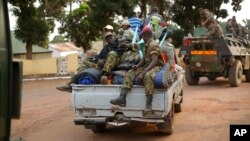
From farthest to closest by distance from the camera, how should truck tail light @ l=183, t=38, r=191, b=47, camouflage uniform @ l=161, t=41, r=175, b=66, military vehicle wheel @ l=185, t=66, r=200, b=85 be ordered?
military vehicle wheel @ l=185, t=66, r=200, b=85
truck tail light @ l=183, t=38, r=191, b=47
camouflage uniform @ l=161, t=41, r=175, b=66

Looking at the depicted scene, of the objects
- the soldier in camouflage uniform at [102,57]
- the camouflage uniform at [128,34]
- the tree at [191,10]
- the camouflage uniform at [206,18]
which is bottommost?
the soldier in camouflage uniform at [102,57]

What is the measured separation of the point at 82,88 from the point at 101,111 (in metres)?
0.47

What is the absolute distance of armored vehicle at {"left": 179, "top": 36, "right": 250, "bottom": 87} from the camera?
1446 cm

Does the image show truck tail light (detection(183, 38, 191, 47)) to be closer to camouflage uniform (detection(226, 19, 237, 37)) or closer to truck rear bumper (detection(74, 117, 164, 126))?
camouflage uniform (detection(226, 19, 237, 37))

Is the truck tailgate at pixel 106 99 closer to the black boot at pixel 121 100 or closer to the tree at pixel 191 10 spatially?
the black boot at pixel 121 100

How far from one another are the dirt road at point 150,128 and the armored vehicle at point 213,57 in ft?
4.53

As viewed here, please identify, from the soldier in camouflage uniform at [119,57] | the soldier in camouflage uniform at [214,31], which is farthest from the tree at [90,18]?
the soldier in camouflage uniform at [119,57]

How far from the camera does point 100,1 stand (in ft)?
74.4

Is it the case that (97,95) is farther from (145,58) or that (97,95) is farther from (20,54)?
(20,54)

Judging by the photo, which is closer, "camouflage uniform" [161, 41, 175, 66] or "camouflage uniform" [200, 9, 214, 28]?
"camouflage uniform" [161, 41, 175, 66]

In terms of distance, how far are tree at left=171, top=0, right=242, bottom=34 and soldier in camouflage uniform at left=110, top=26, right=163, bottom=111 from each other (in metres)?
20.7

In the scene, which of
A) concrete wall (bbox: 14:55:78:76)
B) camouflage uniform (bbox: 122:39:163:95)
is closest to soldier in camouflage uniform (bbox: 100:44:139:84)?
camouflage uniform (bbox: 122:39:163:95)

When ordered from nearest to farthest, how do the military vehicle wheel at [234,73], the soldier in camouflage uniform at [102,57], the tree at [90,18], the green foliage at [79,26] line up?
the soldier in camouflage uniform at [102,57], the military vehicle wheel at [234,73], the tree at [90,18], the green foliage at [79,26]

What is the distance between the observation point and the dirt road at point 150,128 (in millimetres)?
7723
